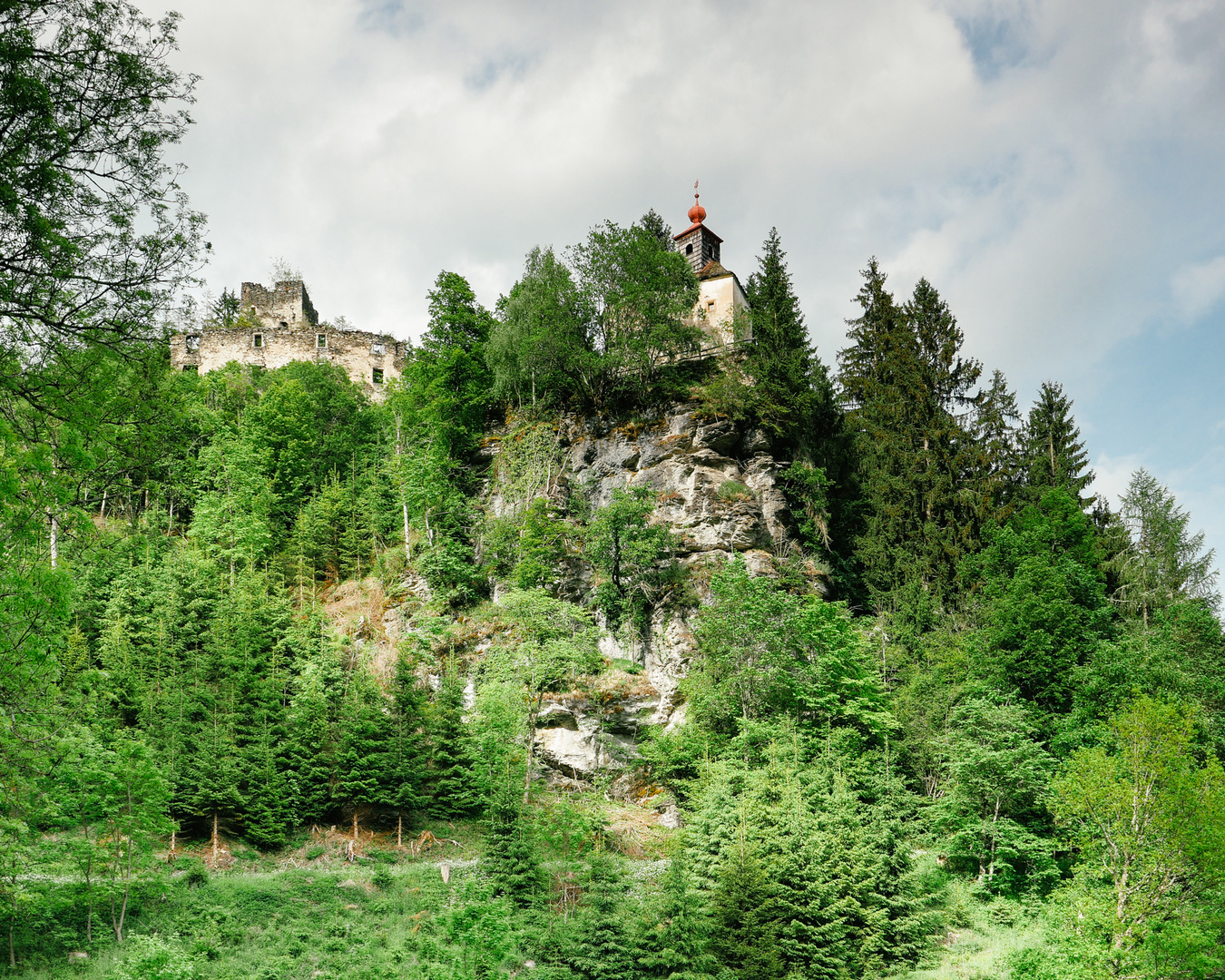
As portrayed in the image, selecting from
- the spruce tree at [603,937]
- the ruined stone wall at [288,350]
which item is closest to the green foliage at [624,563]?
the spruce tree at [603,937]

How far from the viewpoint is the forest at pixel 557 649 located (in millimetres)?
11422

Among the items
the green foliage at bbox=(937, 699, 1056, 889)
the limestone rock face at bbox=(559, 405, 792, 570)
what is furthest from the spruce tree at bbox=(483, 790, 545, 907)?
the limestone rock face at bbox=(559, 405, 792, 570)

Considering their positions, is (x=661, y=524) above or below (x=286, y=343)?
below

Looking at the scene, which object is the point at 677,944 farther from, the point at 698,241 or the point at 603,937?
the point at 698,241

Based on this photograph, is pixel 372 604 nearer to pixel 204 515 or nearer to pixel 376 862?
pixel 204 515

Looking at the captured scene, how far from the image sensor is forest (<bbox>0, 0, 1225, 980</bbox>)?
11.4 metres

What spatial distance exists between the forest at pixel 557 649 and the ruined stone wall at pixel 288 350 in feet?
18.2

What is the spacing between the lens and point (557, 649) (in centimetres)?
2630

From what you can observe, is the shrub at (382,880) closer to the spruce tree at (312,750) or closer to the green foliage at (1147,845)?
the spruce tree at (312,750)

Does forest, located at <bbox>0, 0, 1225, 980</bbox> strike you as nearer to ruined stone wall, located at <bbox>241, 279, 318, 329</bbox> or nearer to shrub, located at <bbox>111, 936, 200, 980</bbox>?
shrub, located at <bbox>111, 936, 200, 980</bbox>

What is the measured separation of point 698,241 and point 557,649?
30.3m

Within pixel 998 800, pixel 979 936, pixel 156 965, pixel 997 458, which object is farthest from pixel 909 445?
pixel 156 965

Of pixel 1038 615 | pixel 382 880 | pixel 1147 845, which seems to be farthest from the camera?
pixel 1038 615

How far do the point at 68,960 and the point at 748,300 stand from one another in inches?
1310
